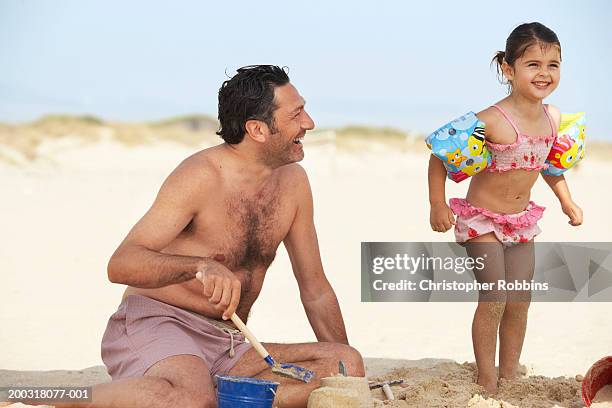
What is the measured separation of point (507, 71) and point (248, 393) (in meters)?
2.25

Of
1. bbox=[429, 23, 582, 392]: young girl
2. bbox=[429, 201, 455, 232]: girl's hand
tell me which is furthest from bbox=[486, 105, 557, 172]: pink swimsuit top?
bbox=[429, 201, 455, 232]: girl's hand

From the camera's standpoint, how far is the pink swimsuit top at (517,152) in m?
4.75

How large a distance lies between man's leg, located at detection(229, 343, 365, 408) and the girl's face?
1593 mm

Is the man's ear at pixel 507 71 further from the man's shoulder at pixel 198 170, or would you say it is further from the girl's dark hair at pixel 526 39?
the man's shoulder at pixel 198 170

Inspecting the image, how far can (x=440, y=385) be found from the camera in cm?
464

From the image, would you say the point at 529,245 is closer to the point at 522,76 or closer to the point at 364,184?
the point at 522,76

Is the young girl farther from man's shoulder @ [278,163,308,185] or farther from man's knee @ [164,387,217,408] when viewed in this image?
man's knee @ [164,387,217,408]

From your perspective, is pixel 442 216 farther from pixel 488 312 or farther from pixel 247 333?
pixel 247 333

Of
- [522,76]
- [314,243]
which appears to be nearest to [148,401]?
[314,243]

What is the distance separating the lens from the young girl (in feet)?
15.4

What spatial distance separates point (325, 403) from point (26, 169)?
21.9 meters

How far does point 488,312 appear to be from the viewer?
4719 mm

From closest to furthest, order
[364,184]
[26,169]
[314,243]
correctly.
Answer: [314,243], [364,184], [26,169]

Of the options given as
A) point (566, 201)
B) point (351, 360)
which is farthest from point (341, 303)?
point (351, 360)
